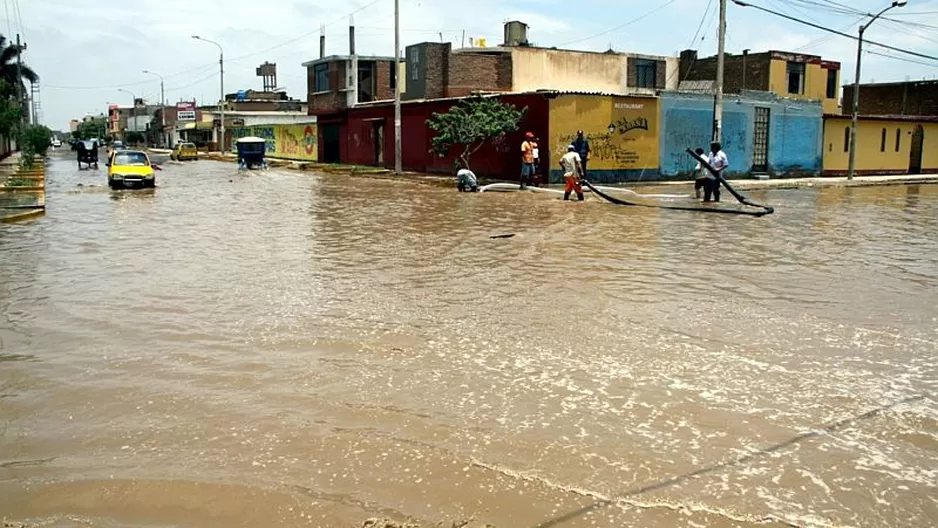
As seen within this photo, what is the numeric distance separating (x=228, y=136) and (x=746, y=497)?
3274 inches

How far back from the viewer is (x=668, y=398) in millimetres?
6109

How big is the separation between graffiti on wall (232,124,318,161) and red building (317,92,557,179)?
325 cm

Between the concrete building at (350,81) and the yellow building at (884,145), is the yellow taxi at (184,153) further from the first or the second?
the yellow building at (884,145)

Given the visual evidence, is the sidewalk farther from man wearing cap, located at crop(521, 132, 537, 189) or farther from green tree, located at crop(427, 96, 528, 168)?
man wearing cap, located at crop(521, 132, 537, 189)

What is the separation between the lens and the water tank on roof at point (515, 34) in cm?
5003

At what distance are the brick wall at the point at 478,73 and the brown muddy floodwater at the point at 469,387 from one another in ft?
113

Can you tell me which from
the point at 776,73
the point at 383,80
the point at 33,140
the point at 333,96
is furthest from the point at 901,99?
the point at 33,140

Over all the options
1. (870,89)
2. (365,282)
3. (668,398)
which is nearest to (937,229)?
(365,282)

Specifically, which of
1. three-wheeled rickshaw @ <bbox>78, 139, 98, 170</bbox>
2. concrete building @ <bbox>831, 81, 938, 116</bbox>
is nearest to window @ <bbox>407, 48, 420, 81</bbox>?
three-wheeled rickshaw @ <bbox>78, 139, 98, 170</bbox>

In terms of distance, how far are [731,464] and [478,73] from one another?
44410mm

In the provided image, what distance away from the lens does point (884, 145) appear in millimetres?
44688

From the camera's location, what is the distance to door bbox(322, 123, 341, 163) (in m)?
52.2

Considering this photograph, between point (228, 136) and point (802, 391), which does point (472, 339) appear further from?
point (228, 136)

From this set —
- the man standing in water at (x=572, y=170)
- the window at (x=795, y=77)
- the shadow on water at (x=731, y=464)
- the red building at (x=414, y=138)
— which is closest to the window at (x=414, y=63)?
the red building at (x=414, y=138)
